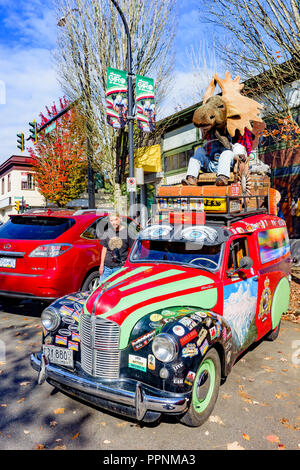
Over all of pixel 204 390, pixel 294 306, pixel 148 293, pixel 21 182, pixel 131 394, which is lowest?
pixel 294 306

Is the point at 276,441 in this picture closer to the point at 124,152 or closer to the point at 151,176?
the point at 124,152

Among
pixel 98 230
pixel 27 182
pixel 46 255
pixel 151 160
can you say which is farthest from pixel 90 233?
pixel 27 182

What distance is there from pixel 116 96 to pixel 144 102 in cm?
87

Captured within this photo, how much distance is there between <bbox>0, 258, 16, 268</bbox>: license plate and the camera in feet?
19.7

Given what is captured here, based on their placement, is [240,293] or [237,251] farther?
[237,251]

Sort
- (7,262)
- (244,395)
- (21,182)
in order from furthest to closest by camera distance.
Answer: (21,182) → (7,262) → (244,395)

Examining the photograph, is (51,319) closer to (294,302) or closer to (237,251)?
(237,251)

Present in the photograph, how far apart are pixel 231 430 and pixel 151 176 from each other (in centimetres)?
1873

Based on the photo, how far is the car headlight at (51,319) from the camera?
369 cm

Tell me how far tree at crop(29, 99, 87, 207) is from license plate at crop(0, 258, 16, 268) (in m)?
18.5

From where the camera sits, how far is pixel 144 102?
424 inches

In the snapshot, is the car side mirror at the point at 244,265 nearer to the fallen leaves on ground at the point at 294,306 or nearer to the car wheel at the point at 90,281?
the car wheel at the point at 90,281

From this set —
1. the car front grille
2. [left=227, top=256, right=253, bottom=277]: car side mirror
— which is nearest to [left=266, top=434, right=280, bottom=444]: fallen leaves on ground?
the car front grille
